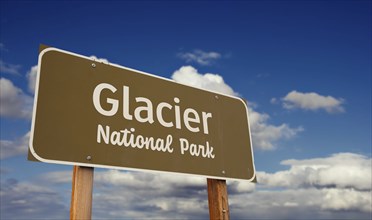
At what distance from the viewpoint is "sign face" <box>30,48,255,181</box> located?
2.82 meters

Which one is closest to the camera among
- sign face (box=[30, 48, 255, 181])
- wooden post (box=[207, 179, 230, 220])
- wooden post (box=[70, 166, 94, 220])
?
wooden post (box=[70, 166, 94, 220])

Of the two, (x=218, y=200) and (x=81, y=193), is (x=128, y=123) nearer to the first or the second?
(x=81, y=193)

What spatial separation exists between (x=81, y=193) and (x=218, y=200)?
151cm

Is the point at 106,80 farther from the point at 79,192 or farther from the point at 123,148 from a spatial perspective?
the point at 79,192

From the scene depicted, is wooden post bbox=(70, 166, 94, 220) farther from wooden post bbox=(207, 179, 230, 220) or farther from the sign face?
wooden post bbox=(207, 179, 230, 220)

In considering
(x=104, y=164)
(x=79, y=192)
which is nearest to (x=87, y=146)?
(x=104, y=164)

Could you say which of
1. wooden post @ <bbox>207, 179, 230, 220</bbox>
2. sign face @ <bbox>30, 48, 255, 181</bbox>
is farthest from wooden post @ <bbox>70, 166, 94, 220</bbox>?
wooden post @ <bbox>207, 179, 230, 220</bbox>

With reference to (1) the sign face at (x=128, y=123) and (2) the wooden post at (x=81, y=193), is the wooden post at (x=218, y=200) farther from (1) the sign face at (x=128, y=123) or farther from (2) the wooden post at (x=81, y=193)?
(2) the wooden post at (x=81, y=193)

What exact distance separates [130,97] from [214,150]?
1.10 metres

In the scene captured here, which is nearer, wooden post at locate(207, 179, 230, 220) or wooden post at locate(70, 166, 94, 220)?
wooden post at locate(70, 166, 94, 220)

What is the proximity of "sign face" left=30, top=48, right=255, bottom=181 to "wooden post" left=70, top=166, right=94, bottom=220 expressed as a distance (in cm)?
8

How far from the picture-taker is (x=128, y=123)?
318 centimetres

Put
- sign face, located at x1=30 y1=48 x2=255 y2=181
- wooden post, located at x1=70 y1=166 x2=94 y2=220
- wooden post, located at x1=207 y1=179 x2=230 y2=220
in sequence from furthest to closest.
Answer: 1. wooden post, located at x1=207 y1=179 x2=230 y2=220
2. sign face, located at x1=30 y1=48 x2=255 y2=181
3. wooden post, located at x1=70 y1=166 x2=94 y2=220

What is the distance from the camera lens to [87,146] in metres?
2.88
